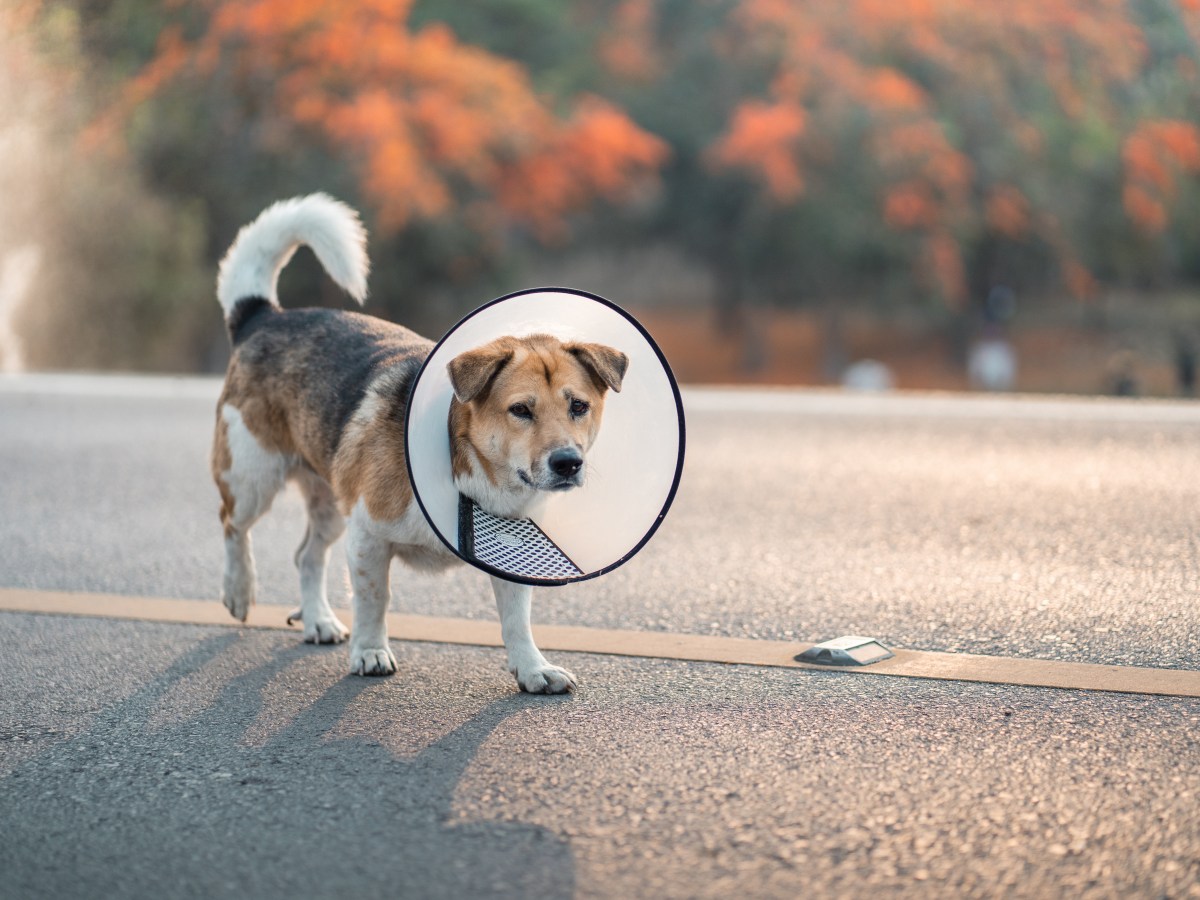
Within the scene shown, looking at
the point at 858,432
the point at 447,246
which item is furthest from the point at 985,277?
the point at 858,432

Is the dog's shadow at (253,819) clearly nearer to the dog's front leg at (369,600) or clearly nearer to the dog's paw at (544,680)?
the dog's paw at (544,680)

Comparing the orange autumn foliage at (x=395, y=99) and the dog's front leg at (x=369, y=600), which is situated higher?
the orange autumn foliage at (x=395, y=99)

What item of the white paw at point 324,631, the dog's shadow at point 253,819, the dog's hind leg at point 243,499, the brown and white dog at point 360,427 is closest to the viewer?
the dog's shadow at point 253,819

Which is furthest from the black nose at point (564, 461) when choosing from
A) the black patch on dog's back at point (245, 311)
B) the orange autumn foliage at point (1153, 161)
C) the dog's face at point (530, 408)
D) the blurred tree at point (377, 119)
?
the orange autumn foliage at point (1153, 161)

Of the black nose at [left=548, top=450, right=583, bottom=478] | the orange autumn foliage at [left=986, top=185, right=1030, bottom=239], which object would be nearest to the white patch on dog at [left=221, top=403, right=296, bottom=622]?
the black nose at [left=548, top=450, right=583, bottom=478]

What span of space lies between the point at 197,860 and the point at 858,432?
6.98 meters

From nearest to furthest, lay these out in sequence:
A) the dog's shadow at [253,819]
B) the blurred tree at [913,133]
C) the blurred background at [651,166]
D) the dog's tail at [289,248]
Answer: the dog's shadow at [253,819] < the dog's tail at [289,248] < the blurred background at [651,166] < the blurred tree at [913,133]

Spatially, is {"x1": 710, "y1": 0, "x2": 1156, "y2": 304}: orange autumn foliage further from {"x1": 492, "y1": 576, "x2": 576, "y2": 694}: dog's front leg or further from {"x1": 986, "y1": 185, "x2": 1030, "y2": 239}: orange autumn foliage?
{"x1": 492, "y1": 576, "x2": 576, "y2": 694}: dog's front leg

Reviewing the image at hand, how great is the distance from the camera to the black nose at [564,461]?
3.96m

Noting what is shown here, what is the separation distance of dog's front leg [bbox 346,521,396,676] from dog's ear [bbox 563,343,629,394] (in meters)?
0.80

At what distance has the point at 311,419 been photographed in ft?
16.0

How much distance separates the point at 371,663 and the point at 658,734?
3.45ft

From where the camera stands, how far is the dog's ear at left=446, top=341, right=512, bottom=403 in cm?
402

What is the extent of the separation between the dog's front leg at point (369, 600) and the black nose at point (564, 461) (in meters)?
0.71
